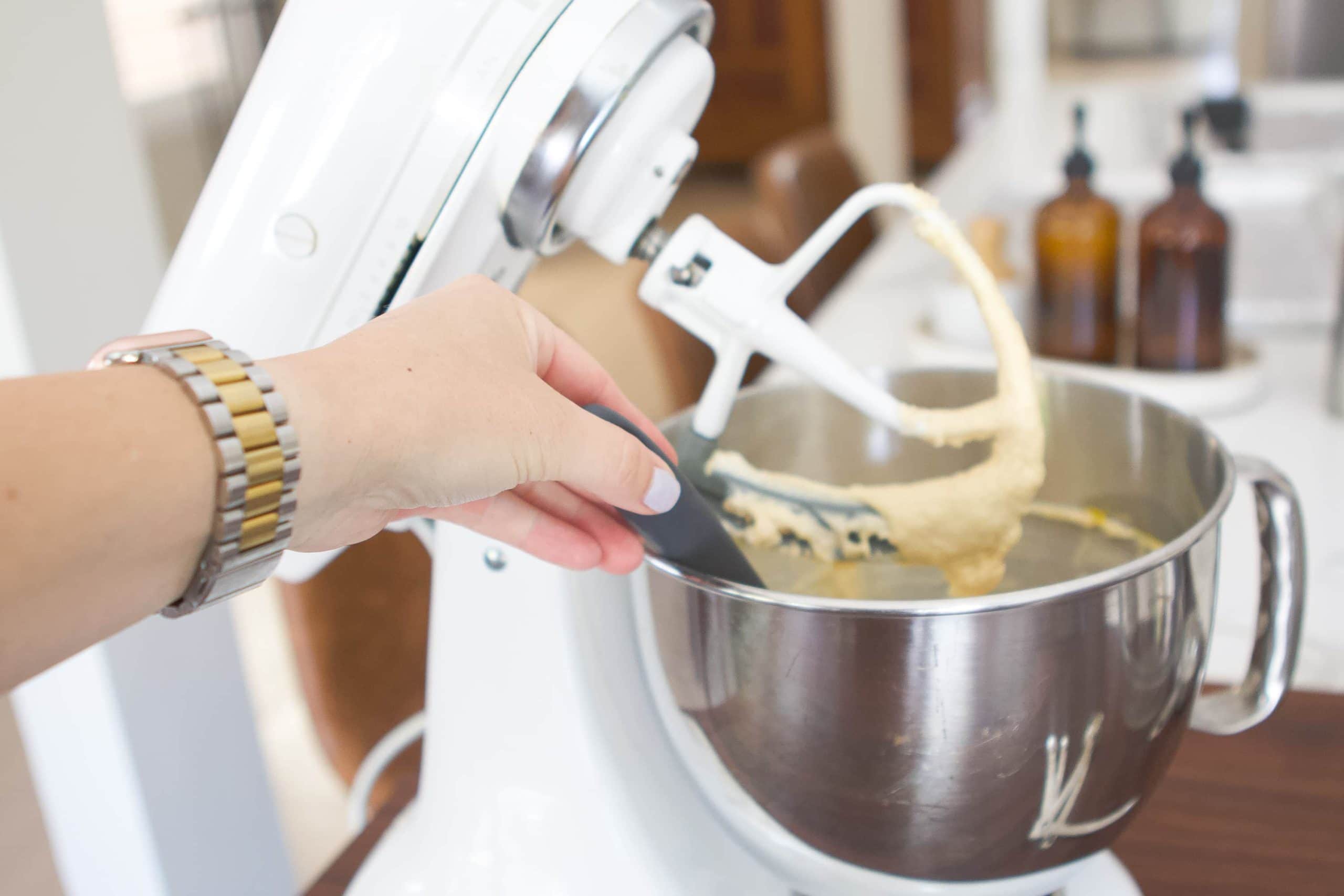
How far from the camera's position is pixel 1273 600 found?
0.51 meters

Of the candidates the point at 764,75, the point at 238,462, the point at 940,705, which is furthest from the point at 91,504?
the point at 764,75

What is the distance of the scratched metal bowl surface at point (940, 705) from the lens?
0.40 meters

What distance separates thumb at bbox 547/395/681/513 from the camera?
42 centimetres

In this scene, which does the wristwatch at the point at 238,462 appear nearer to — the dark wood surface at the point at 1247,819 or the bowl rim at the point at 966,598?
the bowl rim at the point at 966,598

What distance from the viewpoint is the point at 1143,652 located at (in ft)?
1.40

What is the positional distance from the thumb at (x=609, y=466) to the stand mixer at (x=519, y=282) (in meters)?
0.07

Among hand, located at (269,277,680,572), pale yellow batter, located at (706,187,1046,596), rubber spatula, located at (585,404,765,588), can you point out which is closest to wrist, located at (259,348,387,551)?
hand, located at (269,277,680,572)

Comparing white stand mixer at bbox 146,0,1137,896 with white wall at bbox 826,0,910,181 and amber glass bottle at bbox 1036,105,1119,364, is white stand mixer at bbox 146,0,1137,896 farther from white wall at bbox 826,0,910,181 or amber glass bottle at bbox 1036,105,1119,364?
white wall at bbox 826,0,910,181

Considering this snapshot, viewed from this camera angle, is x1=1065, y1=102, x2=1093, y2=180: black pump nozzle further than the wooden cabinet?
No

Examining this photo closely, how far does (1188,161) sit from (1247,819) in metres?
0.62

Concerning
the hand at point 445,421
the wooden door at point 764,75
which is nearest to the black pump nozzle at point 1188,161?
the hand at point 445,421

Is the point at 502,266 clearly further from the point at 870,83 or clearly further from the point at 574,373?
the point at 870,83

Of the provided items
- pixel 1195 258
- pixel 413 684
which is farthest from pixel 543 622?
pixel 1195 258

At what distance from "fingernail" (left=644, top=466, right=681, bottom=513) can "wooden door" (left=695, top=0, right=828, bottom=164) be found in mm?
4985
